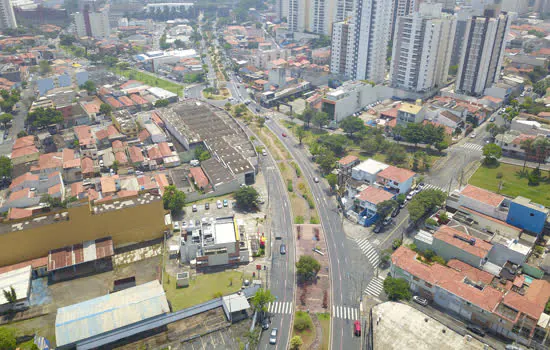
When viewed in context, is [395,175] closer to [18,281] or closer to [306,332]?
[306,332]

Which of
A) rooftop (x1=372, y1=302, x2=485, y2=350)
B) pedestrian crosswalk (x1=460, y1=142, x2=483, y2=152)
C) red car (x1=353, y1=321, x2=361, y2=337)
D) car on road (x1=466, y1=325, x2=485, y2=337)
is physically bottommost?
red car (x1=353, y1=321, x2=361, y2=337)

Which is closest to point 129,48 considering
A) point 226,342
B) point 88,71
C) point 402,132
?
point 88,71

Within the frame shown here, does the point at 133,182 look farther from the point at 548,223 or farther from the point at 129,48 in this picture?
the point at 129,48

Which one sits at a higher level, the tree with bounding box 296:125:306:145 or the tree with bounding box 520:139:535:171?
the tree with bounding box 520:139:535:171

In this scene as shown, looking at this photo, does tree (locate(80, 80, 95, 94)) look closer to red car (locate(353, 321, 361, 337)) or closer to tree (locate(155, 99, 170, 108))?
tree (locate(155, 99, 170, 108))

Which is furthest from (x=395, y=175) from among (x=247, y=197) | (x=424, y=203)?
(x=247, y=197)

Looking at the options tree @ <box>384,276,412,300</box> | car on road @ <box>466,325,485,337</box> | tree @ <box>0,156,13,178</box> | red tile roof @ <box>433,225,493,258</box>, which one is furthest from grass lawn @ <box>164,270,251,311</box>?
tree @ <box>0,156,13,178</box>

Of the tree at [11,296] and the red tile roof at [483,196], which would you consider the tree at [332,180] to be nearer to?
the red tile roof at [483,196]
